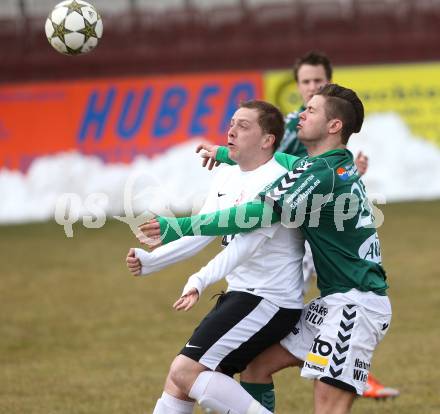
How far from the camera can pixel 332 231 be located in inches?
199

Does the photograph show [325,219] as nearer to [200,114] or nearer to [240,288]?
[240,288]

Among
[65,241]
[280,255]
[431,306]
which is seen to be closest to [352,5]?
[65,241]

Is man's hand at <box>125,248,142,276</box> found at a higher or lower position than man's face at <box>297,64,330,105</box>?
lower

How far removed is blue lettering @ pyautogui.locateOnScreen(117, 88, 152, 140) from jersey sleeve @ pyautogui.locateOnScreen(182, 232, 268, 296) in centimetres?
1160

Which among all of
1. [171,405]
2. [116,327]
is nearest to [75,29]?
[171,405]

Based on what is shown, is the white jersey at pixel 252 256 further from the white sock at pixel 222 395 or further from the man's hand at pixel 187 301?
the white sock at pixel 222 395

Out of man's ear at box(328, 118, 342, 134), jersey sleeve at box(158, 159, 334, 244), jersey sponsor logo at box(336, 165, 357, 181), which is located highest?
man's ear at box(328, 118, 342, 134)

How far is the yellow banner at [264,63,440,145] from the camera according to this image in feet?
55.2

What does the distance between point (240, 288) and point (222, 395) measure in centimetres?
55

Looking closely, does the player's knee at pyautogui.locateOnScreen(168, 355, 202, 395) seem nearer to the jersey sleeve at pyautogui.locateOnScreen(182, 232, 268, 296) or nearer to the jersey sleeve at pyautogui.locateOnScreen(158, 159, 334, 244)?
the jersey sleeve at pyautogui.locateOnScreen(182, 232, 268, 296)

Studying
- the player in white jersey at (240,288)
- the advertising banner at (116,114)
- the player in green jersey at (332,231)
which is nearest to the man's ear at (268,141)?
the player in white jersey at (240,288)

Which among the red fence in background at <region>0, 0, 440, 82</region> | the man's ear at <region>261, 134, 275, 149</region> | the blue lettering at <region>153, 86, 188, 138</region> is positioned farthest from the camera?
the red fence in background at <region>0, 0, 440, 82</region>

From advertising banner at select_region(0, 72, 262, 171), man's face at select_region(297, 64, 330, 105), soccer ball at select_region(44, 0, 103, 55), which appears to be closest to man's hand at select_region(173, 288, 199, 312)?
soccer ball at select_region(44, 0, 103, 55)

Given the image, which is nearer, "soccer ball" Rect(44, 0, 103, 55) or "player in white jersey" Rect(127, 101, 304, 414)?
"player in white jersey" Rect(127, 101, 304, 414)
